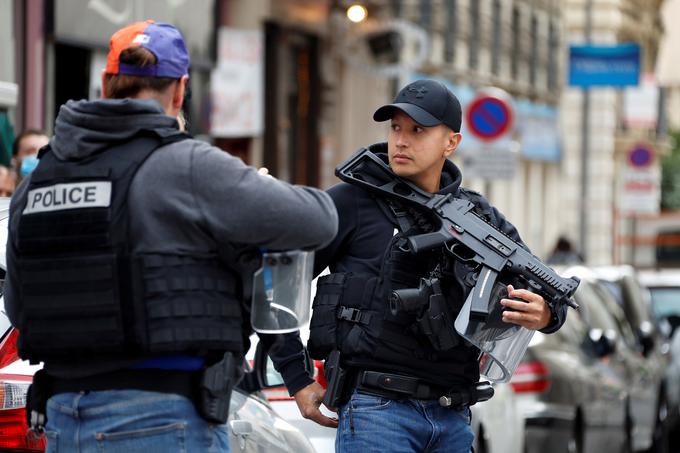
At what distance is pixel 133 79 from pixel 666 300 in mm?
14901

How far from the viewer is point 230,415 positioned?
18.3ft

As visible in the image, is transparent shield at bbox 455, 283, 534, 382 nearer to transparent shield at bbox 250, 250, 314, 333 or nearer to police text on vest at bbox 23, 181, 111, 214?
transparent shield at bbox 250, 250, 314, 333

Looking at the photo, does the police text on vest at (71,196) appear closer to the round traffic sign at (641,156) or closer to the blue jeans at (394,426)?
the blue jeans at (394,426)

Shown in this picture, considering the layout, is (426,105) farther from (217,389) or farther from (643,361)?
(643,361)

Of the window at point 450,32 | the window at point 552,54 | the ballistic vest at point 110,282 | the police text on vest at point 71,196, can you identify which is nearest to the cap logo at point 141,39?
the ballistic vest at point 110,282

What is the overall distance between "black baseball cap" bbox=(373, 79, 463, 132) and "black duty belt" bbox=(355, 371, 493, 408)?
0.80 m

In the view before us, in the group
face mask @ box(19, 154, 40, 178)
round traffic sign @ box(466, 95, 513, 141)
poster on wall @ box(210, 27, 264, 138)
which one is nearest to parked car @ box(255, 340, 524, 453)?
face mask @ box(19, 154, 40, 178)

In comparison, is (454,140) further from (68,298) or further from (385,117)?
(68,298)

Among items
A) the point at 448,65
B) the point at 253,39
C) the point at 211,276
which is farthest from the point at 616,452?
the point at 448,65

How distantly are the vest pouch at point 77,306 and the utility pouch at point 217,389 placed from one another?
215 millimetres

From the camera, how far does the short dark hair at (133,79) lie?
4.06m

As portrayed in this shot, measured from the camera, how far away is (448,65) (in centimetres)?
Answer: 3659

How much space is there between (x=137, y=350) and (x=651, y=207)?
29.1m

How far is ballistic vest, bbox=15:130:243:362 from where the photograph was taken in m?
3.90
